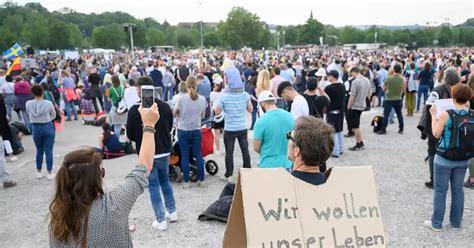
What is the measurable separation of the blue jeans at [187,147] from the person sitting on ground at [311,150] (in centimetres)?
397

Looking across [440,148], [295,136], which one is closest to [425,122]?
[440,148]

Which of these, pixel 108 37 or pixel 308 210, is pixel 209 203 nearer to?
pixel 308 210

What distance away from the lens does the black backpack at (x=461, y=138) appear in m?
4.42

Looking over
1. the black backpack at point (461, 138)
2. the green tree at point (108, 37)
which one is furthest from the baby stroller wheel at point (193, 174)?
the green tree at point (108, 37)

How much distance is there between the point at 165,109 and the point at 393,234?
3061 mm

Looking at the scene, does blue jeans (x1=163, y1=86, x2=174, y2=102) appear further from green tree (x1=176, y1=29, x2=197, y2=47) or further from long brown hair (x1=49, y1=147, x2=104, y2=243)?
green tree (x1=176, y1=29, x2=197, y2=47)

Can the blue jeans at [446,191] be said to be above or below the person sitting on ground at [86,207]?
below

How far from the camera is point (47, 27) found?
237 ft

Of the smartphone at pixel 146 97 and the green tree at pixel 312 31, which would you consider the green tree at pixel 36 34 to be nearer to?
the green tree at pixel 312 31

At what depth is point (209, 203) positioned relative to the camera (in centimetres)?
595

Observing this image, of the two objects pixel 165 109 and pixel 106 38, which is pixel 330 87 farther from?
pixel 106 38

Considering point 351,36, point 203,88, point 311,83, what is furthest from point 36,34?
point 351,36

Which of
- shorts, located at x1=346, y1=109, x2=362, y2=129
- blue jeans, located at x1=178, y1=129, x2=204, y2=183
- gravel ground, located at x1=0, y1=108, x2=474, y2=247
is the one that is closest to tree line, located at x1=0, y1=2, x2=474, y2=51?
gravel ground, located at x1=0, y1=108, x2=474, y2=247

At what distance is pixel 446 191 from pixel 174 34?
103230mm
